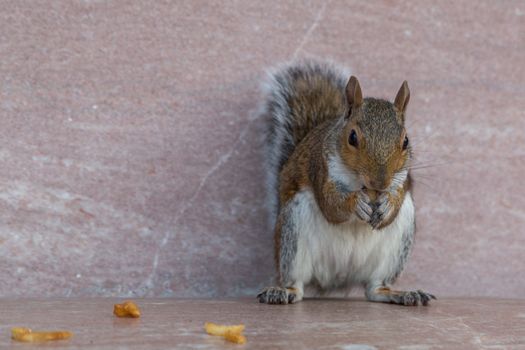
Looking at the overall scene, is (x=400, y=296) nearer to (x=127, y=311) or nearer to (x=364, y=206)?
(x=364, y=206)

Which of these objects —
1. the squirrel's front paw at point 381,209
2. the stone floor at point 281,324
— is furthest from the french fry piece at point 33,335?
the squirrel's front paw at point 381,209

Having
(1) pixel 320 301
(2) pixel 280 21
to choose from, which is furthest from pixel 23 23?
(1) pixel 320 301

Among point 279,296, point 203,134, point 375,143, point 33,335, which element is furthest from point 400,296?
point 33,335

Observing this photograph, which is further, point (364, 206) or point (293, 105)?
point (293, 105)

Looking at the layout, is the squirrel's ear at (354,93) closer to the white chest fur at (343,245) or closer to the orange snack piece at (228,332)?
the white chest fur at (343,245)

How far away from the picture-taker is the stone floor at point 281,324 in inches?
53.9

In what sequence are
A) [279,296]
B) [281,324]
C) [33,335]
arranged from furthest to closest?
1. [279,296]
2. [281,324]
3. [33,335]

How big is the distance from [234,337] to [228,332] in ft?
0.09

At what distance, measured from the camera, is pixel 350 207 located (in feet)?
6.36

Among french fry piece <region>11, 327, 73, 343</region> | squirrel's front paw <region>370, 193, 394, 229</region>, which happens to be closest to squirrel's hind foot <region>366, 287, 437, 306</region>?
squirrel's front paw <region>370, 193, 394, 229</region>

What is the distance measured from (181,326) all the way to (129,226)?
818mm

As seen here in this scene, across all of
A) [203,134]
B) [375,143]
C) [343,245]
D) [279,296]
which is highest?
[203,134]

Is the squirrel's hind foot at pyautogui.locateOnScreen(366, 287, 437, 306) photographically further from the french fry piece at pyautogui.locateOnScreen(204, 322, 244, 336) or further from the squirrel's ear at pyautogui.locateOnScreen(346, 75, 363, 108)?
the french fry piece at pyautogui.locateOnScreen(204, 322, 244, 336)

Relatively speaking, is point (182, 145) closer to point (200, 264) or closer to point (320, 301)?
point (200, 264)
